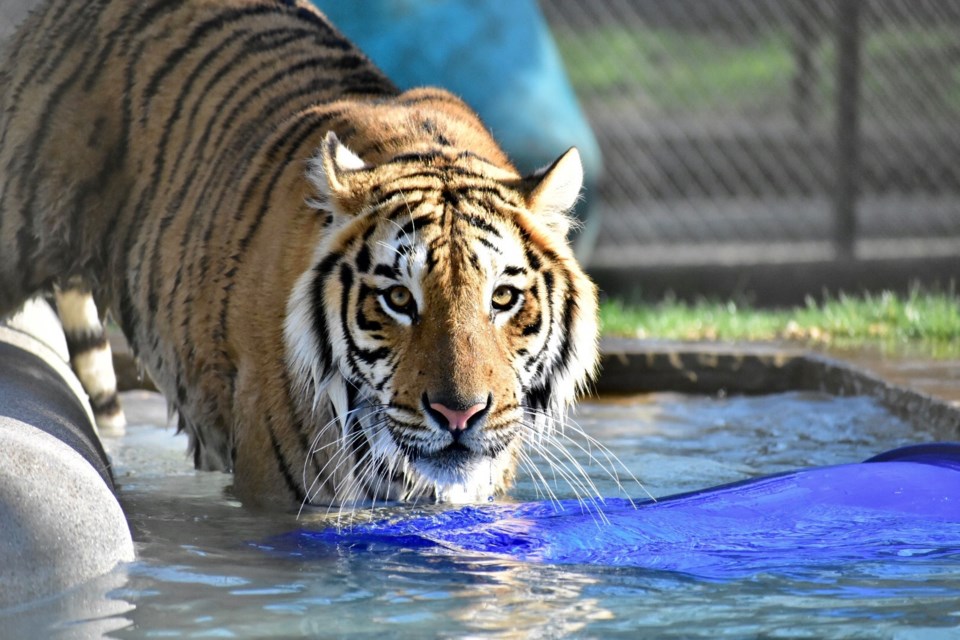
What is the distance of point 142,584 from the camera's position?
2.81m

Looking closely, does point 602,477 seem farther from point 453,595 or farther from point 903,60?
point 903,60

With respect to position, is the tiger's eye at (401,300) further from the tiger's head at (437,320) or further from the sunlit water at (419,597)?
the sunlit water at (419,597)

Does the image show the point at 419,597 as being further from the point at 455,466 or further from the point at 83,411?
the point at 83,411

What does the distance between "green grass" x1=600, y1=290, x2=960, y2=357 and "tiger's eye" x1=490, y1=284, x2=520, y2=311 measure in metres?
2.60

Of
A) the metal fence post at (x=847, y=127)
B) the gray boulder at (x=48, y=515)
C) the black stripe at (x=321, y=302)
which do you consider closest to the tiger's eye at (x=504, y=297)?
the black stripe at (x=321, y=302)

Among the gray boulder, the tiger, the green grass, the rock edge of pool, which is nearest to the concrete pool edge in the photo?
the rock edge of pool

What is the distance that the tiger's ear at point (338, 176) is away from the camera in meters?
3.29

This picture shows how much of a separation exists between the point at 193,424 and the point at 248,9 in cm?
119

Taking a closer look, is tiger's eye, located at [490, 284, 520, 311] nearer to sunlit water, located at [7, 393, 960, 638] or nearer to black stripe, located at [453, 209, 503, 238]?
black stripe, located at [453, 209, 503, 238]

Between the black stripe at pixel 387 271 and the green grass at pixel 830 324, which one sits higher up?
the black stripe at pixel 387 271

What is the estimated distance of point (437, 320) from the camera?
3146 millimetres

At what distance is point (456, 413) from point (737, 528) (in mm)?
657

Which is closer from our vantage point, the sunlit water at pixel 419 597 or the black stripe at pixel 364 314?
the sunlit water at pixel 419 597

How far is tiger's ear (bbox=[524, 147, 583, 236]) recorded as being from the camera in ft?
11.1
